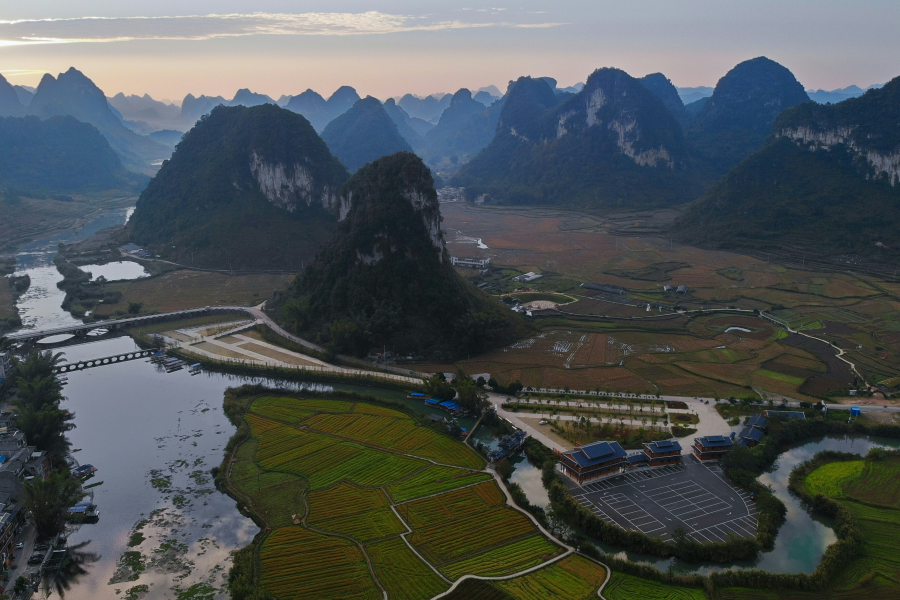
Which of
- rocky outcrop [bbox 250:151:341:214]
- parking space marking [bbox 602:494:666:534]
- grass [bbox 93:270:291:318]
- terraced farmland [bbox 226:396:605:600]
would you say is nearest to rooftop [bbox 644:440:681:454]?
parking space marking [bbox 602:494:666:534]

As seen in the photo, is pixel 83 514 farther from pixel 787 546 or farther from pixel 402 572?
pixel 787 546

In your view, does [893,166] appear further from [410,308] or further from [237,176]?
[237,176]

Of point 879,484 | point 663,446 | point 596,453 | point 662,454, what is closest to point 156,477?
point 596,453

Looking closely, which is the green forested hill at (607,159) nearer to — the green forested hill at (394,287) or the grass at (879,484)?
the green forested hill at (394,287)

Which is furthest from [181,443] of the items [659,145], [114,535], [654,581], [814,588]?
[659,145]

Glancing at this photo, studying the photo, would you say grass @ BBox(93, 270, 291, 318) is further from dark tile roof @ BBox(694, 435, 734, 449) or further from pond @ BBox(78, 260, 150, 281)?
dark tile roof @ BBox(694, 435, 734, 449)

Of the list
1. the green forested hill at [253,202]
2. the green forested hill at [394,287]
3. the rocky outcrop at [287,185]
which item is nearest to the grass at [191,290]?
the green forested hill at [253,202]
